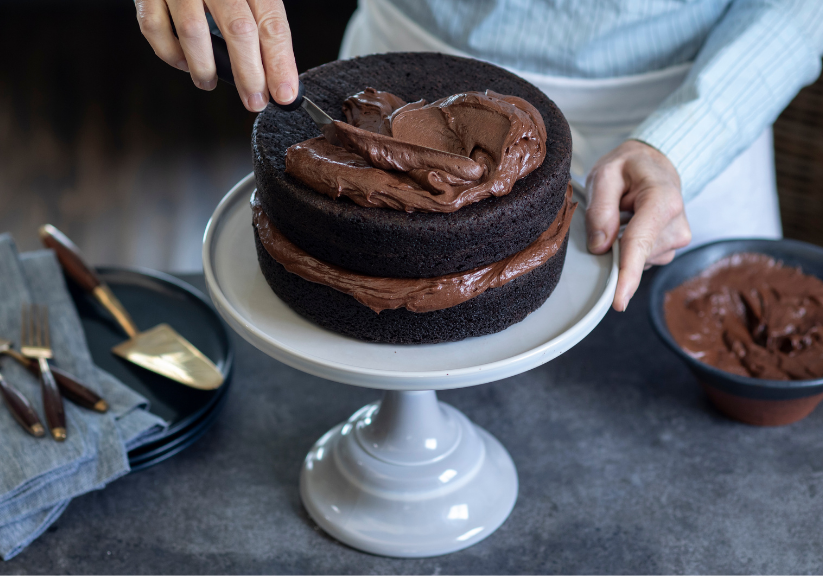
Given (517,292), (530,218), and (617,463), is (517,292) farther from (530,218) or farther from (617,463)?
(617,463)

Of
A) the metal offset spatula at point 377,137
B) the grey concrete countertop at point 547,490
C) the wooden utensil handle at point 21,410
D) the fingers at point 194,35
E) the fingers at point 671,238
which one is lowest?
the grey concrete countertop at point 547,490

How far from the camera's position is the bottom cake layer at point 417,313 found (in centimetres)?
101

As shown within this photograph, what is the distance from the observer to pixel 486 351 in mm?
1021

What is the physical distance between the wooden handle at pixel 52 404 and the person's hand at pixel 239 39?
0.61 metres

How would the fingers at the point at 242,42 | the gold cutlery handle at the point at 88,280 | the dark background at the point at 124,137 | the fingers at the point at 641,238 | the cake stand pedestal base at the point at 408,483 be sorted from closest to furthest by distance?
the fingers at the point at 242,42 → the fingers at the point at 641,238 → the cake stand pedestal base at the point at 408,483 → the gold cutlery handle at the point at 88,280 → the dark background at the point at 124,137

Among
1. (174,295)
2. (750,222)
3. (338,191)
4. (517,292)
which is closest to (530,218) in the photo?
(517,292)

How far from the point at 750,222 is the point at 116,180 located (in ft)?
8.00

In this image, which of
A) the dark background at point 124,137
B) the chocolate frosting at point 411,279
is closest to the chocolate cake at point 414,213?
the chocolate frosting at point 411,279

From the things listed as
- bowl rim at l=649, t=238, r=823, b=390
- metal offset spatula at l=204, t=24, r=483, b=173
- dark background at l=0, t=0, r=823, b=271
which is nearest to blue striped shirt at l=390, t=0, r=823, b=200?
bowl rim at l=649, t=238, r=823, b=390

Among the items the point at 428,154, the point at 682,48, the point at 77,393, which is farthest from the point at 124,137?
the point at 428,154

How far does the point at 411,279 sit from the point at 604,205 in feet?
1.27

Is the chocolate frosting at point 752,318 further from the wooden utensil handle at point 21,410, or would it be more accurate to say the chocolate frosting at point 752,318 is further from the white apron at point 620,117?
the wooden utensil handle at point 21,410

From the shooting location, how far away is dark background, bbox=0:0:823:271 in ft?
8.80

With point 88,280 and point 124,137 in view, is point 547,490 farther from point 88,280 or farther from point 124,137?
point 124,137
